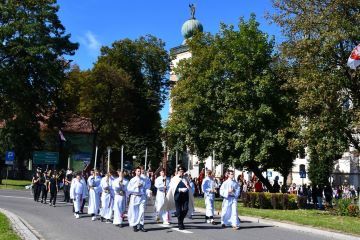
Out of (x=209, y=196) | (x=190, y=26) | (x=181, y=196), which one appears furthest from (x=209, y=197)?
(x=190, y=26)

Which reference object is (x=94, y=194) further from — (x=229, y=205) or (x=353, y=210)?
(x=353, y=210)

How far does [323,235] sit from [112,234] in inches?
239

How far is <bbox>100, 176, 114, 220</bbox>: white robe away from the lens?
1867 centimetres

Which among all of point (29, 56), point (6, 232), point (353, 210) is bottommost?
point (6, 232)

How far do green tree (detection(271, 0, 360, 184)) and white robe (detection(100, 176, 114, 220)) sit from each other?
9.73m

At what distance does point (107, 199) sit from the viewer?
1886cm

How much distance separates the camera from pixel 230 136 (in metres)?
31.4

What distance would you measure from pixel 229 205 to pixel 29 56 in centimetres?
2534

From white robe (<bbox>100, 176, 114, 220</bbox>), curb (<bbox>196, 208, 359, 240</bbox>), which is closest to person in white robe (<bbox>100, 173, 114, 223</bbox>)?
white robe (<bbox>100, 176, 114, 220</bbox>)

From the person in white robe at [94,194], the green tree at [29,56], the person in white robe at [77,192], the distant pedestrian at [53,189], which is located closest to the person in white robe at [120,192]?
the person in white robe at [94,194]

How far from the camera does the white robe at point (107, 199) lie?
18672 mm

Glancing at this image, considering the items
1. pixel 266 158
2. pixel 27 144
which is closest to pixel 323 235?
pixel 266 158

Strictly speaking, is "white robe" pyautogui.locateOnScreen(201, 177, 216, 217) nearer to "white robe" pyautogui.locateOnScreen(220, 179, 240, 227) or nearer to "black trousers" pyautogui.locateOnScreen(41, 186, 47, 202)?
"white robe" pyautogui.locateOnScreen(220, 179, 240, 227)

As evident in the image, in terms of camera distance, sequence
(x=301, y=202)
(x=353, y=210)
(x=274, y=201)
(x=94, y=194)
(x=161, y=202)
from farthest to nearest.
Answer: (x=301, y=202), (x=274, y=201), (x=353, y=210), (x=94, y=194), (x=161, y=202)
